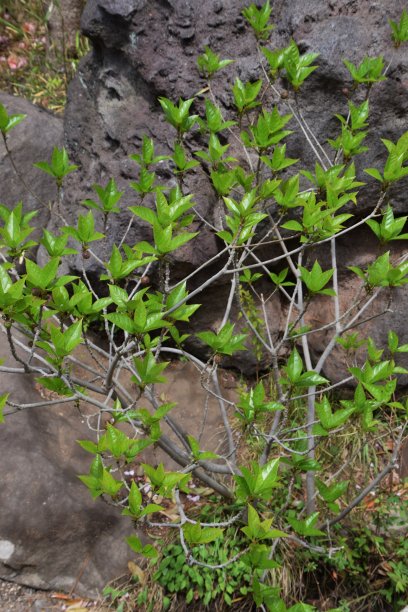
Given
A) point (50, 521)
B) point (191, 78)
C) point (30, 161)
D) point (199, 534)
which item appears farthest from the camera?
point (30, 161)

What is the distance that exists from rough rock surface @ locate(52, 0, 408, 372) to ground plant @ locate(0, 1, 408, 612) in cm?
9

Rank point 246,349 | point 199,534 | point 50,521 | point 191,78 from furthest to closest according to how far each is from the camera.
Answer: point 191,78, point 50,521, point 246,349, point 199,534

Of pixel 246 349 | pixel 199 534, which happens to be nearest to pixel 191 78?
pixel 246 349

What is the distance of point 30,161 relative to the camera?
153 inches

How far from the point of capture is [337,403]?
329 centimetres

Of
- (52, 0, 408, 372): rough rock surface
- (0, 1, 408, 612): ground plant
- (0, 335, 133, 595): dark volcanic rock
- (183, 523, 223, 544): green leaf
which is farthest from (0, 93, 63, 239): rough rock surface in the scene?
(183, 523, 223, 544): green leaf

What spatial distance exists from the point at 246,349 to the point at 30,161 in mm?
2577

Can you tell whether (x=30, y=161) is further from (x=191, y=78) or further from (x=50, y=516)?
(x=50, y=516)

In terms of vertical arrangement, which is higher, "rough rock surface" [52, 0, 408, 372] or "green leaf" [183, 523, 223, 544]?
"rough rock surface" [52, 0, 408, 372]

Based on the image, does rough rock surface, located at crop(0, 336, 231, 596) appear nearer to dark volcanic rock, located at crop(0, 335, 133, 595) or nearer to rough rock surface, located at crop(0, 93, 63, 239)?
dark volcanic rock, located at crop(0, 335, 133, 595)

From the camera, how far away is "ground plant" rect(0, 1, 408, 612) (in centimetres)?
176

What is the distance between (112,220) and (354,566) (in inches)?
89.6

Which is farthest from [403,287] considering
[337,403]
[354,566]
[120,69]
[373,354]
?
[120,69]

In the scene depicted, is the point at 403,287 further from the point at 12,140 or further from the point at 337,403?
the point at 12,140
